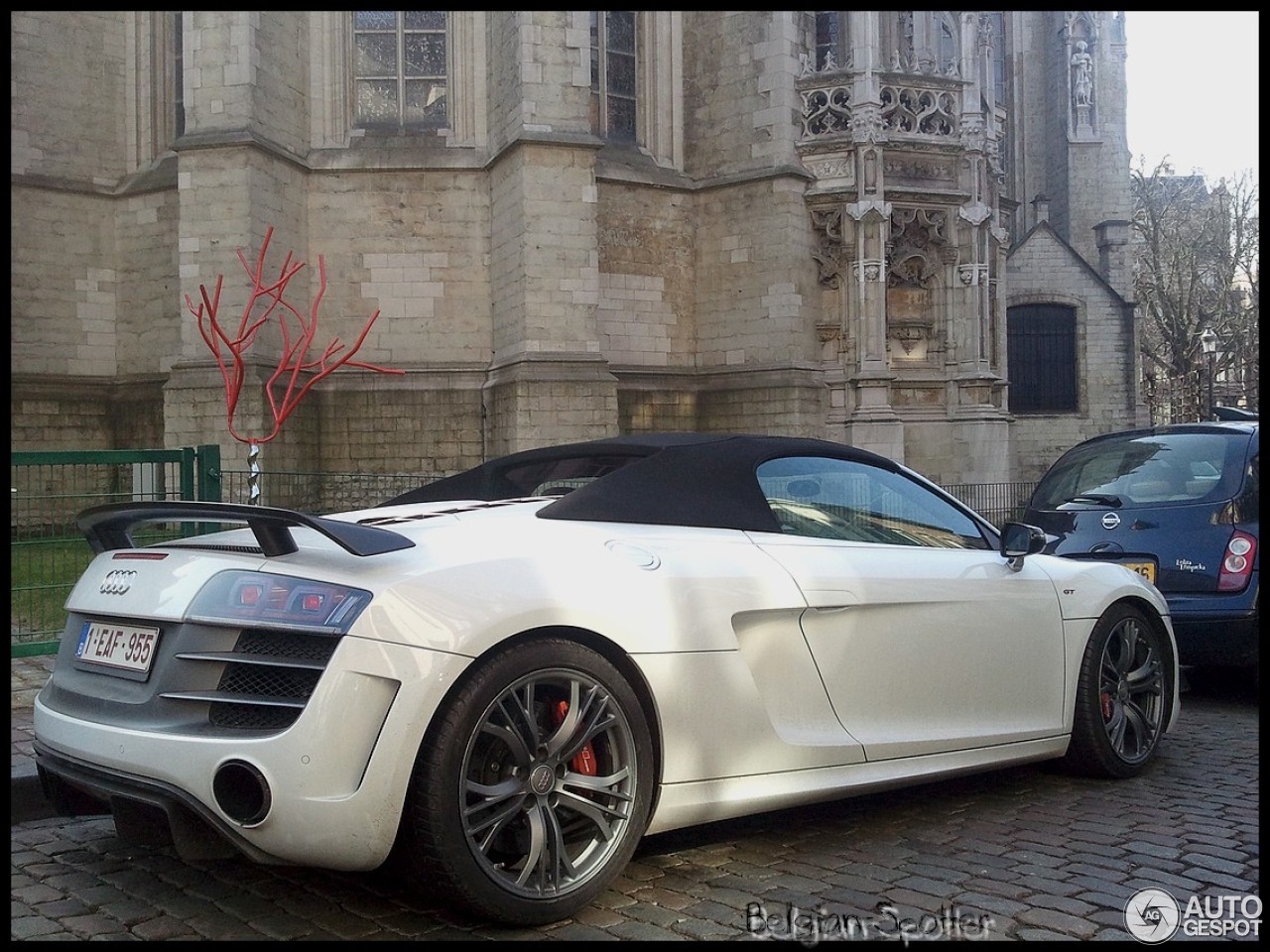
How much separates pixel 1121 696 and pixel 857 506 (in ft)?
5.32

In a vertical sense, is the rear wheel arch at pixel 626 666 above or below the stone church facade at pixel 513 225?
below

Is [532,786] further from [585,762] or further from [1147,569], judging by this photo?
[1147,569]

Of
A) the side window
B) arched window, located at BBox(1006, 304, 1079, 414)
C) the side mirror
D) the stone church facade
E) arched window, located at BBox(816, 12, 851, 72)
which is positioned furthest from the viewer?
arched window, located at BBox(1006, 304, 1079, 414)

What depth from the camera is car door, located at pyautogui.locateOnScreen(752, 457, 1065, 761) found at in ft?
12.9

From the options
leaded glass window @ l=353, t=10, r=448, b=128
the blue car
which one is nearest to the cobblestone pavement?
the blue car

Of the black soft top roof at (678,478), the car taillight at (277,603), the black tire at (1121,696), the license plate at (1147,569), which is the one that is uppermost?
the black soft top roof at (678,478)

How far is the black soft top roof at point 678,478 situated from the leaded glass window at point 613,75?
1682cm

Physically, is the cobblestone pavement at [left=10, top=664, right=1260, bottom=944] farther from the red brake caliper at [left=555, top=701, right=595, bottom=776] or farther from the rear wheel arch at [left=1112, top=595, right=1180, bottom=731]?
the rear wheel arch at [left=1112, top=595, right=1180, bottom=731]

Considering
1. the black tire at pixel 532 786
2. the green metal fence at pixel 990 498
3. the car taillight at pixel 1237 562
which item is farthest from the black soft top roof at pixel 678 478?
the green metal fence at pixel 990 498

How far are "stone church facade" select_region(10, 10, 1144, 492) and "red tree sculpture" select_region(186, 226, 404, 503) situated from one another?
29 centimetres

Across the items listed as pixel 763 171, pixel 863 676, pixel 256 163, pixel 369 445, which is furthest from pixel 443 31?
pixel 863 676

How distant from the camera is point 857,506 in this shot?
14.3 ft

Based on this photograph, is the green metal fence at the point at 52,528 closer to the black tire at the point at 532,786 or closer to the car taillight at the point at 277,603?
the car taillight at the point at 277,603
